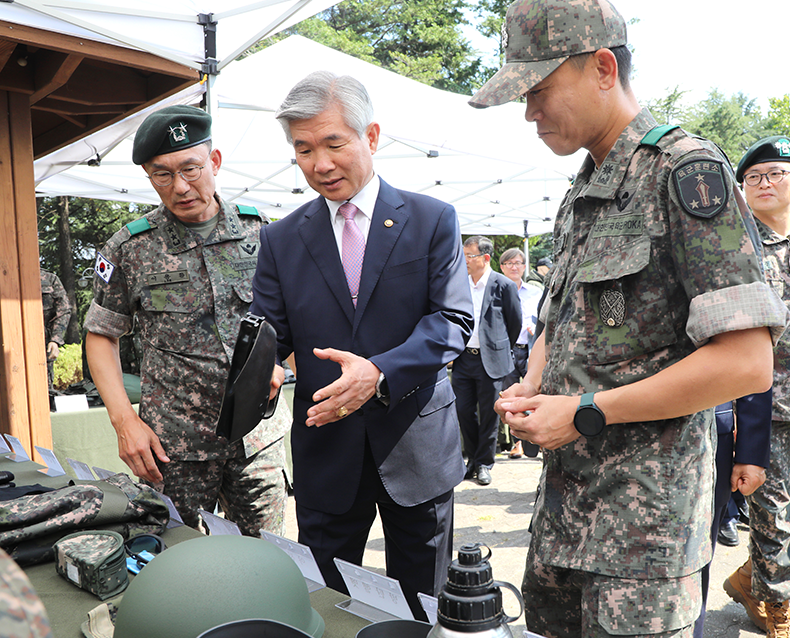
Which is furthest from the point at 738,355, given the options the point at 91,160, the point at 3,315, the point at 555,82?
the point at 91,160

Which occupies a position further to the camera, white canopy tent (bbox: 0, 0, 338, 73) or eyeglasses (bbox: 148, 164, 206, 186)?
white canopy tent (bbox: 0, 0, 338, 73)

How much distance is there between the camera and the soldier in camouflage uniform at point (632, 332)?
3.55ft

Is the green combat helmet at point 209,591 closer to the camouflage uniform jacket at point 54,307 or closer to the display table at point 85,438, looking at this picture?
the display table at point 85,438

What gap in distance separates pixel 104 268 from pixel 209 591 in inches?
68.8

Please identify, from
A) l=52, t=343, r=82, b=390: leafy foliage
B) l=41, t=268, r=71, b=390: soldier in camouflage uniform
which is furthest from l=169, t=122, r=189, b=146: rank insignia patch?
l=52, t=343, r=82, b=390: leafy foliage

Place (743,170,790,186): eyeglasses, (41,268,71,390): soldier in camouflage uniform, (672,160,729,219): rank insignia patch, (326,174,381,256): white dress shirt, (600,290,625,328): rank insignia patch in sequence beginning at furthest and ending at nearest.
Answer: (41,268,71,390): soldier in camouflage uniform < (743,170,790,186): eyeglasses < (326,174,381,256): white dress shirt < (600,290,625,328): rank insignia patch < (672,160,729,219): rank insignia patch

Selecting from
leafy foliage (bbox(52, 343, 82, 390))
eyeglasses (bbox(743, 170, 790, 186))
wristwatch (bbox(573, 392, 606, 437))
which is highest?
eyeglasses (bbox(743, 170, 790, 186))

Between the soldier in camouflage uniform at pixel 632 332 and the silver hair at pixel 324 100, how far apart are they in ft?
1.60

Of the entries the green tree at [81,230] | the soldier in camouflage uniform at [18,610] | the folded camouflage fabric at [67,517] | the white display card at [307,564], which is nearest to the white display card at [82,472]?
the folded camouflage fabric at [67,517]

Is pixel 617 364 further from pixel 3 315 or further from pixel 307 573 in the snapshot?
pixel 3 315

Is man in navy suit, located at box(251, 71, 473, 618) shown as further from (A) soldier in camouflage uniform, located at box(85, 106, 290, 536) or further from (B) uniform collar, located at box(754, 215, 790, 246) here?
(B) uniform collar, located at box(754, 215, 790, 246)

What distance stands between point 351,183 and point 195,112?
0.88 metres

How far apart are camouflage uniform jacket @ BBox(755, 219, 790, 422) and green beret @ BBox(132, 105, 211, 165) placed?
90.0 inches

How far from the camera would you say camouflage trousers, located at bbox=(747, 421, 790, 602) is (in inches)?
107
